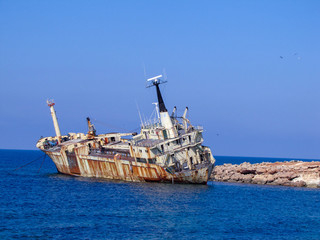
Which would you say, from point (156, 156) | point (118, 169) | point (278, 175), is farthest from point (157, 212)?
point (278, 175)

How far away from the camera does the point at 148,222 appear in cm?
3384

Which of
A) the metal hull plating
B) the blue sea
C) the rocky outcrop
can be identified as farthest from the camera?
the rocky outcrop

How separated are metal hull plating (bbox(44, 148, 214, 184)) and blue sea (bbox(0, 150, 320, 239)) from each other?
3.81ft

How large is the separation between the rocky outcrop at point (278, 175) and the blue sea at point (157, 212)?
2.86 meters

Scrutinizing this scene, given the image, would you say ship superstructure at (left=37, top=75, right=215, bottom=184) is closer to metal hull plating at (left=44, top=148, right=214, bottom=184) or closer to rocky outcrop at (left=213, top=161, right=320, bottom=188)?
metal hull plating at (left=44, top=148, right=214, bottom=184)

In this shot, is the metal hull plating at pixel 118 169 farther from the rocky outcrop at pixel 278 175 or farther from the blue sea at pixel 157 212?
the rocky outcrop at pixel 278 175

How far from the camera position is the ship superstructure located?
162 feet

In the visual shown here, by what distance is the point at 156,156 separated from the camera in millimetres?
49125

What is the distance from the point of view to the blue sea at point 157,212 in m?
31.2

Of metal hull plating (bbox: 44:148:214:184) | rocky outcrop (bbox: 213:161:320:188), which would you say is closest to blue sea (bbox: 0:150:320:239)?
metal hull plating (bbox: 44:148:214:184)

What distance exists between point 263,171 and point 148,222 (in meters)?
31.6

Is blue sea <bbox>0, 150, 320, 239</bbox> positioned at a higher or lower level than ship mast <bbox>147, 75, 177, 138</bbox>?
lower

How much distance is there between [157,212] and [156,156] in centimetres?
1259

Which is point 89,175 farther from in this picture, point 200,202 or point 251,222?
point 251,222
